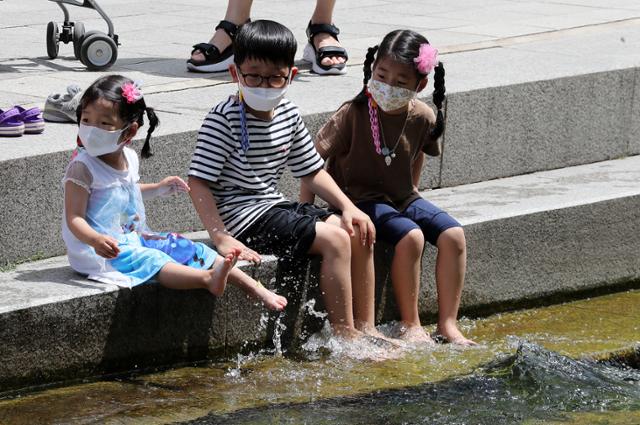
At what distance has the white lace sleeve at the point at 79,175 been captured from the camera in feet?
14.9

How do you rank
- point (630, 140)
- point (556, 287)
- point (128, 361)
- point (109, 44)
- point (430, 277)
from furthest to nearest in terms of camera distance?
point (630, 140) < point (109, 44) < point (556, 287) < point (430, 277) < point (128, 361)

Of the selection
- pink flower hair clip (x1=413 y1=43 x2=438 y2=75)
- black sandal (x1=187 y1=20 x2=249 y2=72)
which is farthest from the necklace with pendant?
black sandal (x1=187 y1=20 x2=249 y2=72)

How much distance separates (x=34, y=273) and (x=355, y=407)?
4.17ft

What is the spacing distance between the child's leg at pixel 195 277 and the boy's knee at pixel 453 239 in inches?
39.8

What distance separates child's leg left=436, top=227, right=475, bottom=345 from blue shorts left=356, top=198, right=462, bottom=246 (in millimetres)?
46

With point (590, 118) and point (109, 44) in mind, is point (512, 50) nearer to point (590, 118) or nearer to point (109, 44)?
point (590, 118)

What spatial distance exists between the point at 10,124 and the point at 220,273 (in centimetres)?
119

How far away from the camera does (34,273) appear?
15.6 feet

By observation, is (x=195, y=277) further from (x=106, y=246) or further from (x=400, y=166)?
(x=400, y=166)

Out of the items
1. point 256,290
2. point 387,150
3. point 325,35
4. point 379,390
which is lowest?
point 379,390

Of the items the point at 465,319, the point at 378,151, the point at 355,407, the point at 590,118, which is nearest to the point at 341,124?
the point at 378,151

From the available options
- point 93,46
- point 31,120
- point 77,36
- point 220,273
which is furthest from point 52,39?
point 220,273

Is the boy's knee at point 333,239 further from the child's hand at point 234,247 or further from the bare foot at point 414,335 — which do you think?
the bare foot at point 414,335

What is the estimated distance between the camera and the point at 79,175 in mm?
4543
